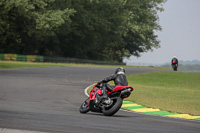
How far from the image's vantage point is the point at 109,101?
13047 mm

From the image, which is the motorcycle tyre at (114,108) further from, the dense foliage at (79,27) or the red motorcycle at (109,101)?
the dense foliage at (79,27)

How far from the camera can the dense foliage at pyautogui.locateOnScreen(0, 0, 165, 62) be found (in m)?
62.0

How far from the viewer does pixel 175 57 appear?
56688mm

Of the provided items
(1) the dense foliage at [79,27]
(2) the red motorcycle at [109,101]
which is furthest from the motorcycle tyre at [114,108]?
(1) the dense foliage at [79,27]

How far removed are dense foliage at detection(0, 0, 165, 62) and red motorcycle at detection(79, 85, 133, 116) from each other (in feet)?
154

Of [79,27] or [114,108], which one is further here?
[79,27]

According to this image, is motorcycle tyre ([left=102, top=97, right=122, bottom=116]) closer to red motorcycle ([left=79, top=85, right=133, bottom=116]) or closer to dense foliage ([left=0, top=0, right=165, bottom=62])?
red motorcycle ([left=79, top=85, right=133, bottom=116])

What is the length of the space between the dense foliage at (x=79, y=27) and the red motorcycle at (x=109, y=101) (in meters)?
47.0

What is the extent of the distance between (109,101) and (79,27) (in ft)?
222

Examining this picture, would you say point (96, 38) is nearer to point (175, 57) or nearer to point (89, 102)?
point (175, 57)

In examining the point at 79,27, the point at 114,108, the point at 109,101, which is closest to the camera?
the point at 114,108

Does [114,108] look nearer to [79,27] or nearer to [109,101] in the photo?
[109,101]

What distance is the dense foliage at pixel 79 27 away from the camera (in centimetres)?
6199

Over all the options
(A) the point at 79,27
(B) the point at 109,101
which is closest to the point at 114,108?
(B) the point at 109,101
